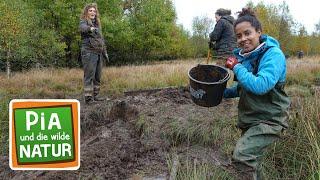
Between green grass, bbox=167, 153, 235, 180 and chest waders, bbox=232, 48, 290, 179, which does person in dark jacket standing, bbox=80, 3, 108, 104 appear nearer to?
green grass, bbox=167, 153, 235, 180

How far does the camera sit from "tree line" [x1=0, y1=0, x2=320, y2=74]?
18797 millimetres

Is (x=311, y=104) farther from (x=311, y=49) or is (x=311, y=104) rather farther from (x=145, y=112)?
(x=311, y=49)

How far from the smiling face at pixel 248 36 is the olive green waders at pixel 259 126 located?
0.37 metres

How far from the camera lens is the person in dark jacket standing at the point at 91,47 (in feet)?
30.3

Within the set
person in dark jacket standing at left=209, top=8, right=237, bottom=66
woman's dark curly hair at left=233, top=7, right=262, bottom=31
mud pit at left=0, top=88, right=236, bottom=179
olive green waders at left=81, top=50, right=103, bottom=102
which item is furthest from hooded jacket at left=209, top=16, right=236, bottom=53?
woman's dark curly hair at left=233, top=7, right=262, bottom=31

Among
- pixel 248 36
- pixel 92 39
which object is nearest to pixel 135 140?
pixel 248 36

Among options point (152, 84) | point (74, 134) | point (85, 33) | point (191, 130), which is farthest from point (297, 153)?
point (152, 84)

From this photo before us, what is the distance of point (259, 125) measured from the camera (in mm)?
4027

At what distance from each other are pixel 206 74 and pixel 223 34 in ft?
14.2

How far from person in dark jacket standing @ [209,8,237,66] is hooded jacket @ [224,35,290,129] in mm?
4765

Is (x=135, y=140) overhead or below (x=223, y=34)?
below

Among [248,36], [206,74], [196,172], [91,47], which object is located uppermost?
[248,36]

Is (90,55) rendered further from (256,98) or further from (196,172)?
(256,98)

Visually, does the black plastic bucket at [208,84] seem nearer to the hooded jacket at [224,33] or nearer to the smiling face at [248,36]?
the smiling face at [248,36]
